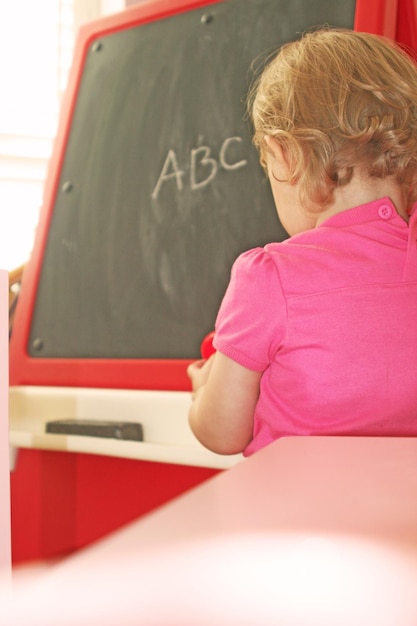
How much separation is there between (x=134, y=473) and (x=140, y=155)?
0.35m

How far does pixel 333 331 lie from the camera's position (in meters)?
0.54

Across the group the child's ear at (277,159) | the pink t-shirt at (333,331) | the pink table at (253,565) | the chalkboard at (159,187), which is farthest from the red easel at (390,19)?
the pink table at (253,565)

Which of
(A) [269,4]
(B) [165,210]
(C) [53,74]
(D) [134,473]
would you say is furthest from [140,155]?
(C) [53,74]

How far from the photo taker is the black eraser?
76 centimetres

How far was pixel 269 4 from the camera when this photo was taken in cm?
79

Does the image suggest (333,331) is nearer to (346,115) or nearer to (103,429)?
(346,115)

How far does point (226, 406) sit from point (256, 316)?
0.08m

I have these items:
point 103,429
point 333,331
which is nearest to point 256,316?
point 333,331

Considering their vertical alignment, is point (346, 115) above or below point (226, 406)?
above

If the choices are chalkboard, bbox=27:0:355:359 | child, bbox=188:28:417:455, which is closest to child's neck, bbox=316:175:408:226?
child, bbox=188:28:417:455

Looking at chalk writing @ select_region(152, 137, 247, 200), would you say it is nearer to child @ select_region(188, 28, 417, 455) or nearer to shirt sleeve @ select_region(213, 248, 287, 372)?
child @ select_region(188, 28, 417, 455)

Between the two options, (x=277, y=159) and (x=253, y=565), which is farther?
(x=277, y=159)

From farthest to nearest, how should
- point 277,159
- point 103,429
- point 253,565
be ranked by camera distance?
1. point 103,429
2. point 277,159
3. point 253,565

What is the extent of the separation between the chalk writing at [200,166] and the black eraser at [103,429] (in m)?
0.25
